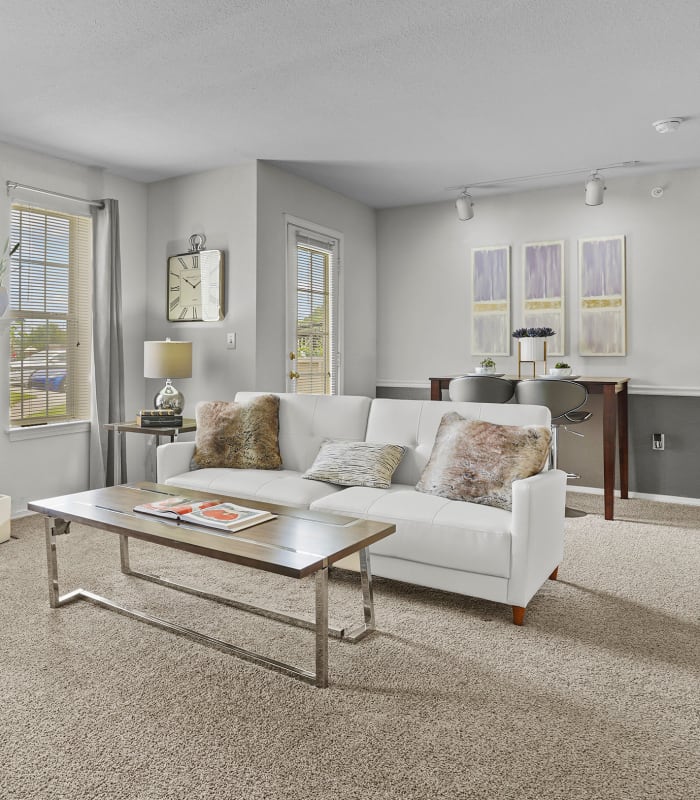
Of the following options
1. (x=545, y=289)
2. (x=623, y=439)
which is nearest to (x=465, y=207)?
(x=545, y=289)

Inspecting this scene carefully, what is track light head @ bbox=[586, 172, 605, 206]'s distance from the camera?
457 cm

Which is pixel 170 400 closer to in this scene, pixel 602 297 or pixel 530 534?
pixel 530 534

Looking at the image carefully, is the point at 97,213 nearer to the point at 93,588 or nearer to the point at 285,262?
the point at 285,262

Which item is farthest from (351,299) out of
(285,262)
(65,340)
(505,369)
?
(65,340)

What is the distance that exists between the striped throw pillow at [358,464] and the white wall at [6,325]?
2100 mm

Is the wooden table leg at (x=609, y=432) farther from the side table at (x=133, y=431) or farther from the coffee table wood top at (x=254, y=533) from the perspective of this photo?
the side table at (x=133, y=431)

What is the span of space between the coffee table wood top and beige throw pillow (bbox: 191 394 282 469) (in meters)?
0.85

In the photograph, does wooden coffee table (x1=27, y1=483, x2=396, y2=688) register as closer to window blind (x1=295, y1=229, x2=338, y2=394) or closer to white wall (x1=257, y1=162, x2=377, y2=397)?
white wall (x1=257, y1=162, x2=377, y2=397)

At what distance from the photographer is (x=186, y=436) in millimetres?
5000

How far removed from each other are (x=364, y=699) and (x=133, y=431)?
2.65 m

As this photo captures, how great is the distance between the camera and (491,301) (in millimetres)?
5422

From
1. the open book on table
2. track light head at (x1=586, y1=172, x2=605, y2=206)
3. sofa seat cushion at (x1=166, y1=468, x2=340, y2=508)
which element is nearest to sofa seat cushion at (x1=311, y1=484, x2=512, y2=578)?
sofa seat cushion at (x1=166, y1=468, x2=340, y2=508)

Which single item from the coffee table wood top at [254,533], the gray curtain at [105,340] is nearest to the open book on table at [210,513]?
the coffee table wood top at [254,533]

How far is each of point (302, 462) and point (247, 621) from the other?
4.06 feet
